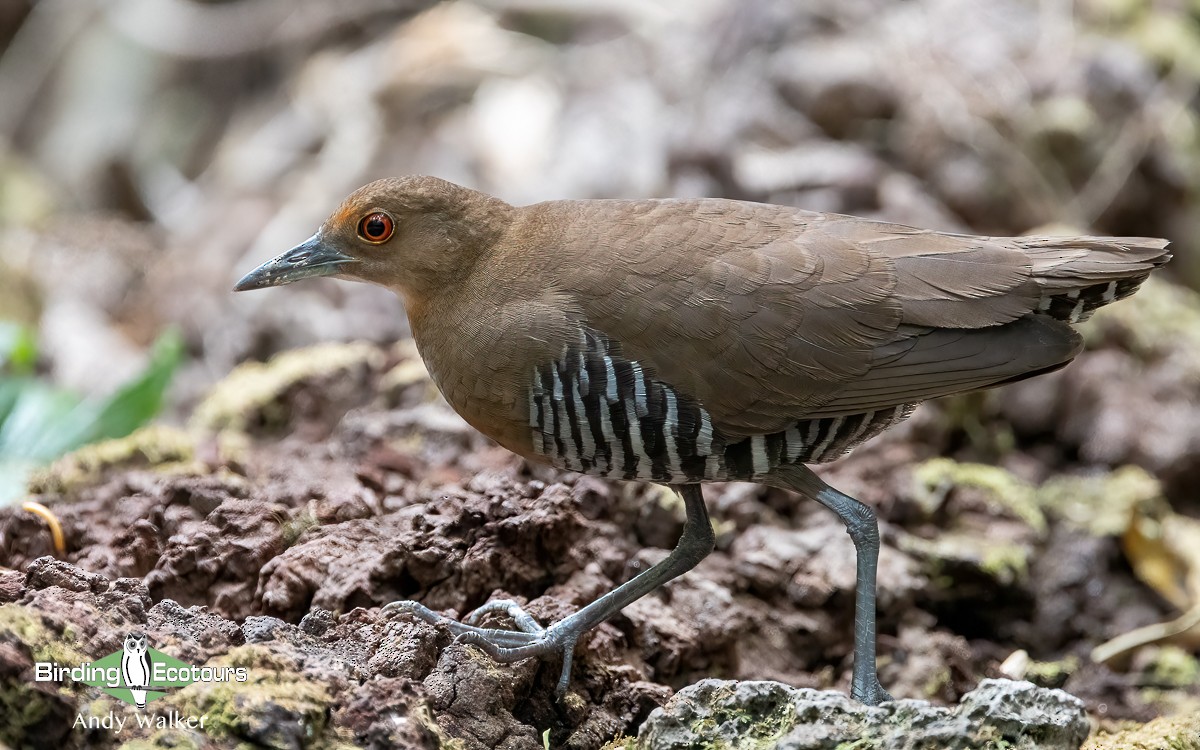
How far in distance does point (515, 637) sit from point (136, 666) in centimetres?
111

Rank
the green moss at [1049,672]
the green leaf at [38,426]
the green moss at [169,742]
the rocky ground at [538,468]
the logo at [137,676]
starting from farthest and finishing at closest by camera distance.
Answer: the green leaf at [38,426], the green moss at [1049,672], the rocky ground at [538,468], the logo at [137,676], the green moss at [169,742]

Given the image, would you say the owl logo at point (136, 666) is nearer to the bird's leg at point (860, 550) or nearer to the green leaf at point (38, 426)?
the bird's leg at point (860, 550)

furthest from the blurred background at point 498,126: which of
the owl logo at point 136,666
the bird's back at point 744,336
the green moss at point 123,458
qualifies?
the owl logo at point 136,666

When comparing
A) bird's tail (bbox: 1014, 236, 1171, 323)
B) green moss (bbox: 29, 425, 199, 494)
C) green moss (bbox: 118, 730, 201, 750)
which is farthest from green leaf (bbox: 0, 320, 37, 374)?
bird's tail (bbox: 1014, 236, 1171, 323)

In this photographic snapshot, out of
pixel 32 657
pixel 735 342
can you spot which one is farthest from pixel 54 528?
pixel 735 342

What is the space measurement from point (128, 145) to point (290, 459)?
6450 millimetres

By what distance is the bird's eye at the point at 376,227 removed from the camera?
154 inches

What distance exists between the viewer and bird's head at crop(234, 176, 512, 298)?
12.8 ft

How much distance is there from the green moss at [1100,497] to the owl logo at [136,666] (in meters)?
4.16

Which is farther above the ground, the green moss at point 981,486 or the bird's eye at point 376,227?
the bird's eye at point 376,227

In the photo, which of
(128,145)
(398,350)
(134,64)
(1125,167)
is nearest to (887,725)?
(398,350)

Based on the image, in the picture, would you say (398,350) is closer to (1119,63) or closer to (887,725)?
(887,725)

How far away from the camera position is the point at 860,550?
12.2ft

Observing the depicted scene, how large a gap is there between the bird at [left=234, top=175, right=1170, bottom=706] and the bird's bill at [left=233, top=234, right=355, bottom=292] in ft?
1.39
